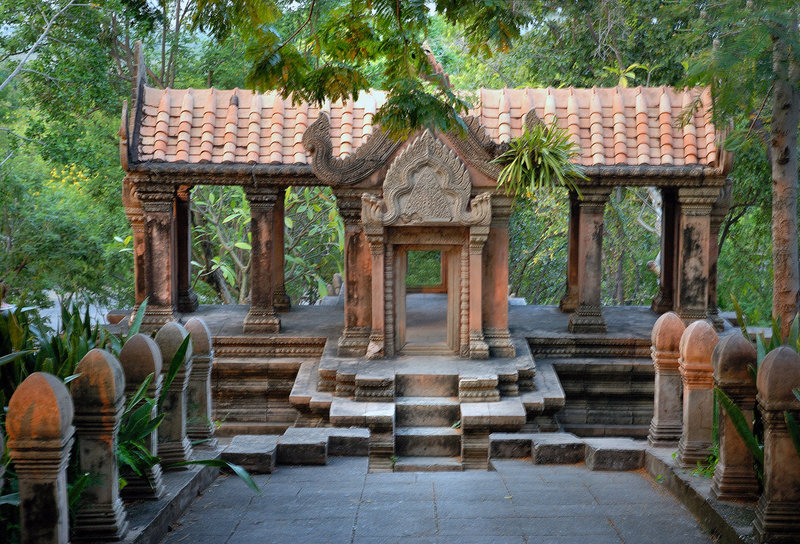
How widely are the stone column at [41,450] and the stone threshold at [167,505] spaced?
0.57 metres

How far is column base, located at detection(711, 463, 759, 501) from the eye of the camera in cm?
523

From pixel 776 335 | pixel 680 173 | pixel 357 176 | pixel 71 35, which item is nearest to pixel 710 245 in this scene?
pixel 680 173

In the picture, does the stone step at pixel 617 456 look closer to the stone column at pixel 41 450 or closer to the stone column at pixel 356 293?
the stone column at pixel 41 450

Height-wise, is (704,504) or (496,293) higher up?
(496,293)

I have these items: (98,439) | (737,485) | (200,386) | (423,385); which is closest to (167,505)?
(98,439)

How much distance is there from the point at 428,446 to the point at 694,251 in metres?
4.64

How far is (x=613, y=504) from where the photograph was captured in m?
5.76

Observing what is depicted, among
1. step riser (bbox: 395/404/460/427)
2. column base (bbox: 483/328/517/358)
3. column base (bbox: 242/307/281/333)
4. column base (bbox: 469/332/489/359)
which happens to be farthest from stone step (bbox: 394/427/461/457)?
column base (bbox: 242/307/281/333)

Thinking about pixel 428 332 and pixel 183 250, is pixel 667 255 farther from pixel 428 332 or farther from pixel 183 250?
pixel 183 250

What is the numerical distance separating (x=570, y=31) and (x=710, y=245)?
6126 millimetres

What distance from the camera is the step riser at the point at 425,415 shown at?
952 centimetres

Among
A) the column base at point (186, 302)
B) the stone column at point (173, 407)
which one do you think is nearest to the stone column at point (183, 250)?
the column base at point (186, 302)

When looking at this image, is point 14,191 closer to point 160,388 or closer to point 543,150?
point 543,150

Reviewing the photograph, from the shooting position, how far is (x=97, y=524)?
4.54 metres
